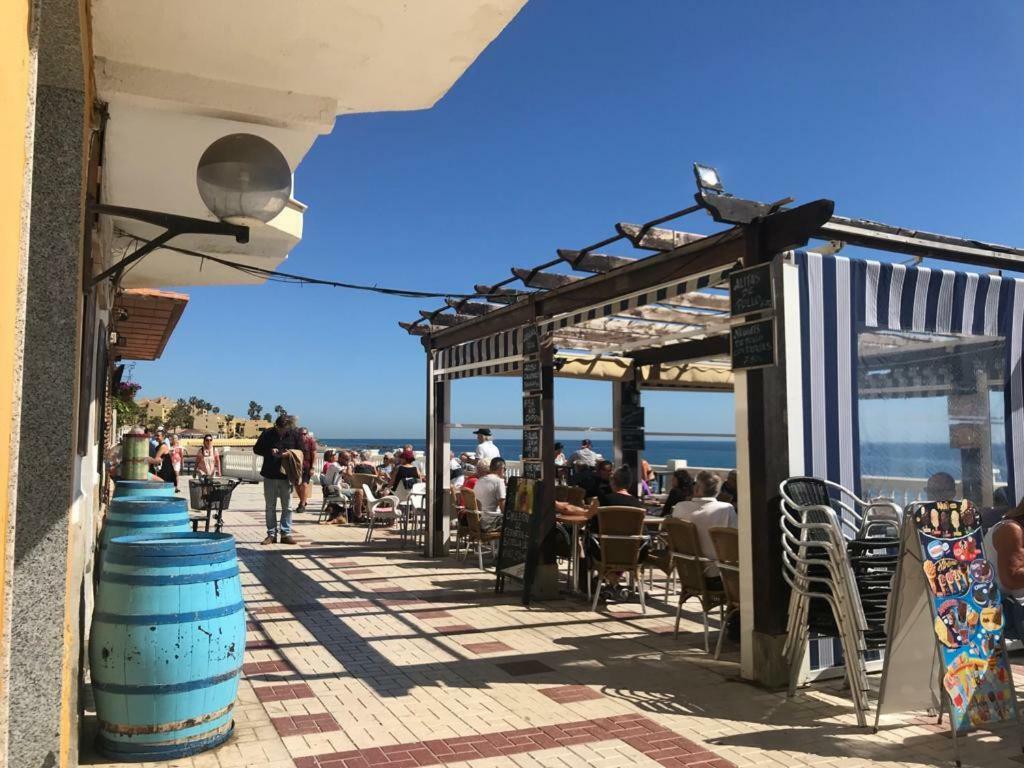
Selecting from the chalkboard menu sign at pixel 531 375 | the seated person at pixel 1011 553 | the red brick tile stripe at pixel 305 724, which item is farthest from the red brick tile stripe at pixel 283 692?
the chalkboard menu sign at pixel 531 375

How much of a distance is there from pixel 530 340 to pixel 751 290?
2820 millimetres

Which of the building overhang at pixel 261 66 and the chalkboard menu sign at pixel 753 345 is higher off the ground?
the building overhang at pixel 261 66

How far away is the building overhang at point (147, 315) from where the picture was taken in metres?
7.31

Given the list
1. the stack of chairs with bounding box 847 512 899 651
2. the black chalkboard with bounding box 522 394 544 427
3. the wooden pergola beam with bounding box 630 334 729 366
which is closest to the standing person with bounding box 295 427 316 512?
the wooden pergola beam with bounding box 630 334 729 366

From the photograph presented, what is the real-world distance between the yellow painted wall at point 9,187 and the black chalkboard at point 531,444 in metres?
5.53

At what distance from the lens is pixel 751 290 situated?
4418 mm

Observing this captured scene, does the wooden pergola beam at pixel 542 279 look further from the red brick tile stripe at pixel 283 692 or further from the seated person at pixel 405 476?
the seated person at pixel 405 476

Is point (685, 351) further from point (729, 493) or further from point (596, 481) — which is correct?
point (729, 493)

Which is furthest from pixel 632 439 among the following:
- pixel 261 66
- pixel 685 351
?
pixel 261 66

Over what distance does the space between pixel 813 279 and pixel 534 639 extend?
283 cm

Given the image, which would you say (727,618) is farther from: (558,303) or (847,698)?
(558,303)

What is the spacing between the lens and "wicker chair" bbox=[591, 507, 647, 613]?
5832 millimetres

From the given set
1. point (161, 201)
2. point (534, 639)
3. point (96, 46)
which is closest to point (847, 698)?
point (534, 639)

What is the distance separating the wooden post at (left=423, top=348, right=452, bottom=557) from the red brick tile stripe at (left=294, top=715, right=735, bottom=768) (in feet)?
17.1
